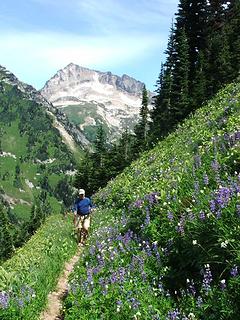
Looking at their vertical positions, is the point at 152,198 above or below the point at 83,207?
above

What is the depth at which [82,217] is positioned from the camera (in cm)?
1877

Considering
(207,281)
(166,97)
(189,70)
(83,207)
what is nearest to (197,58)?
(189,70)

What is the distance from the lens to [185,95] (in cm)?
4809

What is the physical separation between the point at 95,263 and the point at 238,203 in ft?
15.4

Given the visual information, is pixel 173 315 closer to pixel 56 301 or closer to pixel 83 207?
pixel 56 301

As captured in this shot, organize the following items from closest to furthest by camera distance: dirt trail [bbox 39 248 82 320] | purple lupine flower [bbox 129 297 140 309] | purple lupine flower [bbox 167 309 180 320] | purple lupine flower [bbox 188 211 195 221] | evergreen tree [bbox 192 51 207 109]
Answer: purple lupine flower [bbox 167 309 180 320]
purple lupine flower [bbox 129 297 140 309]
purple lupine flower [bbox 188 211 195 221]
dirt trail [bbox 39 248 82 320]
evergreen tree [bbox 192 51 207 109]

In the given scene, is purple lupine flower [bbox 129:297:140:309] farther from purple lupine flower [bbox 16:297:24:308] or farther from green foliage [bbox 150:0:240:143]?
green foliage [bbox 150:0:240:143]

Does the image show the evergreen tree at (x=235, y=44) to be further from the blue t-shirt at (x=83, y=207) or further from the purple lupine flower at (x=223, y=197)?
the purple lupine flower at (x=223, y=197)

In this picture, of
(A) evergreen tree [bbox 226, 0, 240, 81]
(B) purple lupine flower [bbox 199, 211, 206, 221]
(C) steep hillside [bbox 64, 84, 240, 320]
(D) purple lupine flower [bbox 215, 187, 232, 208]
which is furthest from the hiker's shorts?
(A) evergreen tree [bbox 226, 0, 240, 81]

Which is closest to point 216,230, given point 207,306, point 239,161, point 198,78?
point 207,306

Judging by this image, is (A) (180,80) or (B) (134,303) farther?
(A) (180,80)

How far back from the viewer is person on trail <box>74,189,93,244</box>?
1859 cm

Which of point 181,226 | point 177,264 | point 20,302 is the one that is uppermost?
point 181,226

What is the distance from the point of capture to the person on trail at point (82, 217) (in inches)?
732
